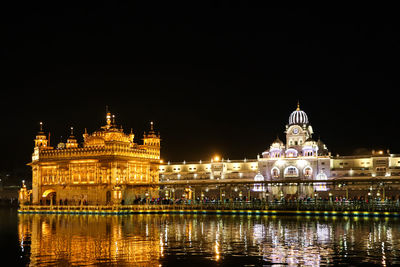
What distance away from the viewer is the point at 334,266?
23.1 meters

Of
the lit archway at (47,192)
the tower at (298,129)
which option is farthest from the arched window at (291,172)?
the lit archway at (47,192)

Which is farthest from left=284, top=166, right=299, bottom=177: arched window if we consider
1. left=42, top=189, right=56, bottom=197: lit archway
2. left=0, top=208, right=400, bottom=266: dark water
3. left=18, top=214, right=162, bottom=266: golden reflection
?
left=18, top=214, right=162, bottom=266: golden reflection

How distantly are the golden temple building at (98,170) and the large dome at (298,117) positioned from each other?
100.0ft

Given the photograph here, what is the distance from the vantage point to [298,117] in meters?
96.1

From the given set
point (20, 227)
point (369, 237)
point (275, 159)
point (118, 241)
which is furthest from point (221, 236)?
point (275, 159)

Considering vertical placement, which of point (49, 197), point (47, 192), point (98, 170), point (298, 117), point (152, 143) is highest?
point (298, 117)

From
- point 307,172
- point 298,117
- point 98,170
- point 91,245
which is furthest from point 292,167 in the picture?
point 91,245

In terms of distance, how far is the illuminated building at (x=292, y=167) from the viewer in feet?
278

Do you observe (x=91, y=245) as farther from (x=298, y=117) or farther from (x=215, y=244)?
(x=298, y=117)

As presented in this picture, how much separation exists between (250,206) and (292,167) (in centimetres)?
3413

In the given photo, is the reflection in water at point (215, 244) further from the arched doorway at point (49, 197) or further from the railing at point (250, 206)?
the arched doorway at point (49, 197)

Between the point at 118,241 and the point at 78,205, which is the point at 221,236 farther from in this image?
the point at 78,205

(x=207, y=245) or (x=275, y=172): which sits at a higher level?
(x=275, y=172)

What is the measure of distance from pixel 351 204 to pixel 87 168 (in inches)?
1211
